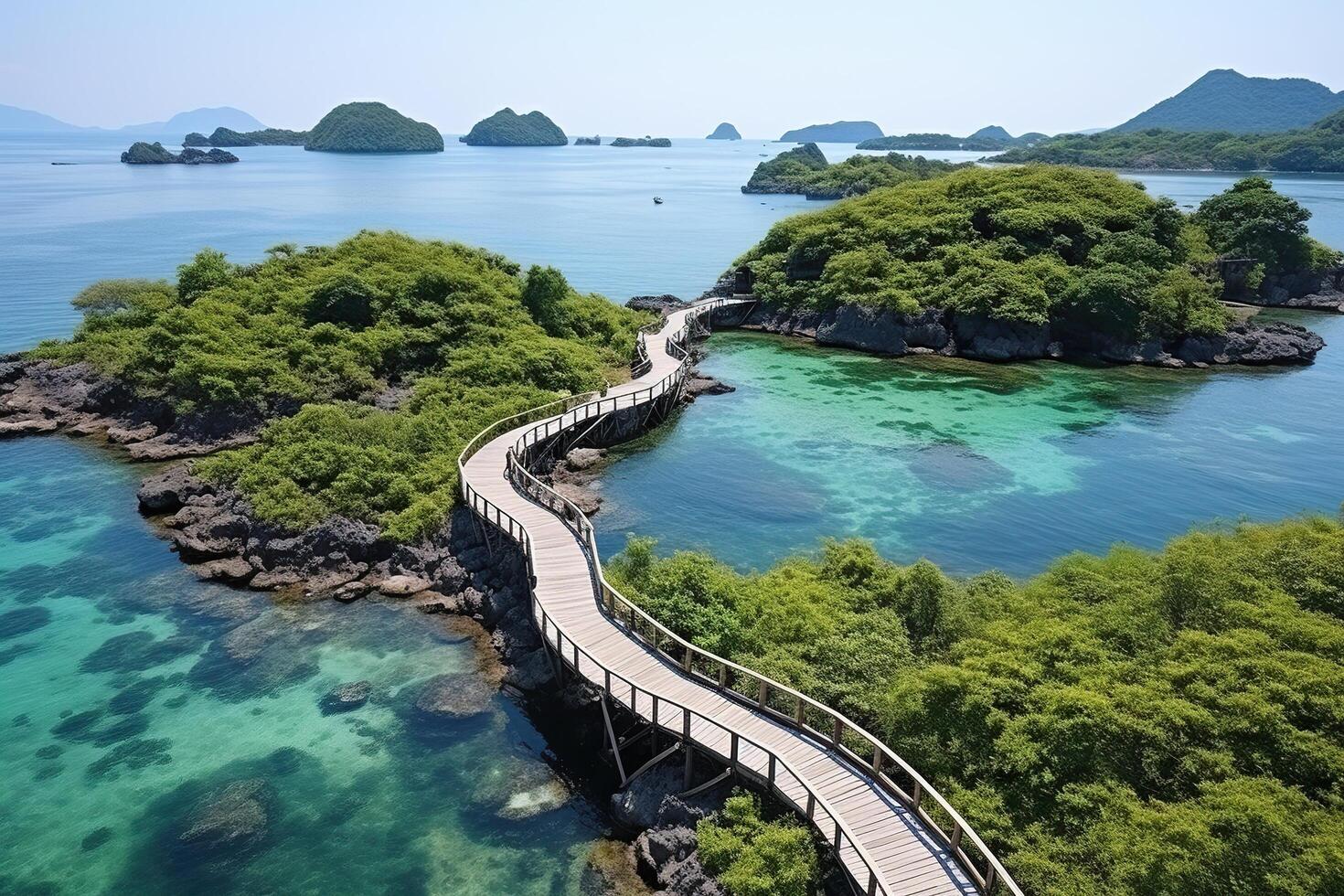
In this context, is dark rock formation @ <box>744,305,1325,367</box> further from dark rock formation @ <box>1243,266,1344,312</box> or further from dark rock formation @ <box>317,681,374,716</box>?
dark rock formation @ <box>317,681,374,716</box>

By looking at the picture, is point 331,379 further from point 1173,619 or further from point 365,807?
point 1173,619

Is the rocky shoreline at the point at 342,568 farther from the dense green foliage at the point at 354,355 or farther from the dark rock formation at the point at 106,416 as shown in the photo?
the dense green foliage at the point at 354,355

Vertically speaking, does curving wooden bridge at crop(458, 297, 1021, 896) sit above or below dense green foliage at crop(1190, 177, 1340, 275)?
below

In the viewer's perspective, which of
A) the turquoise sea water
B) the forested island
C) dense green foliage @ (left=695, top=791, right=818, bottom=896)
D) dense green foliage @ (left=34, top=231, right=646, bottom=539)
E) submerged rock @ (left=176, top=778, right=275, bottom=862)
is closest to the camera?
dense green foliage @ (left=695, top=791, right=818, bottom=896)

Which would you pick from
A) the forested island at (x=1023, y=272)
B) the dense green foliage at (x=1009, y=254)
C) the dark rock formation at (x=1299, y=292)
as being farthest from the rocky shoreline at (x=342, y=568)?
the dark rock formation at (x=1299, y=292)

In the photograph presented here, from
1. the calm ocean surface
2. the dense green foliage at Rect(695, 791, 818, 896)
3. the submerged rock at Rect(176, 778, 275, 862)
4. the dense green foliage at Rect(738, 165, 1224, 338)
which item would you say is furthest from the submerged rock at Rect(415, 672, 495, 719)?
the dense green foliage at Rect(738, 165, 1224, 338)

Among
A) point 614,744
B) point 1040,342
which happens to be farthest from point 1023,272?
point 614,744
